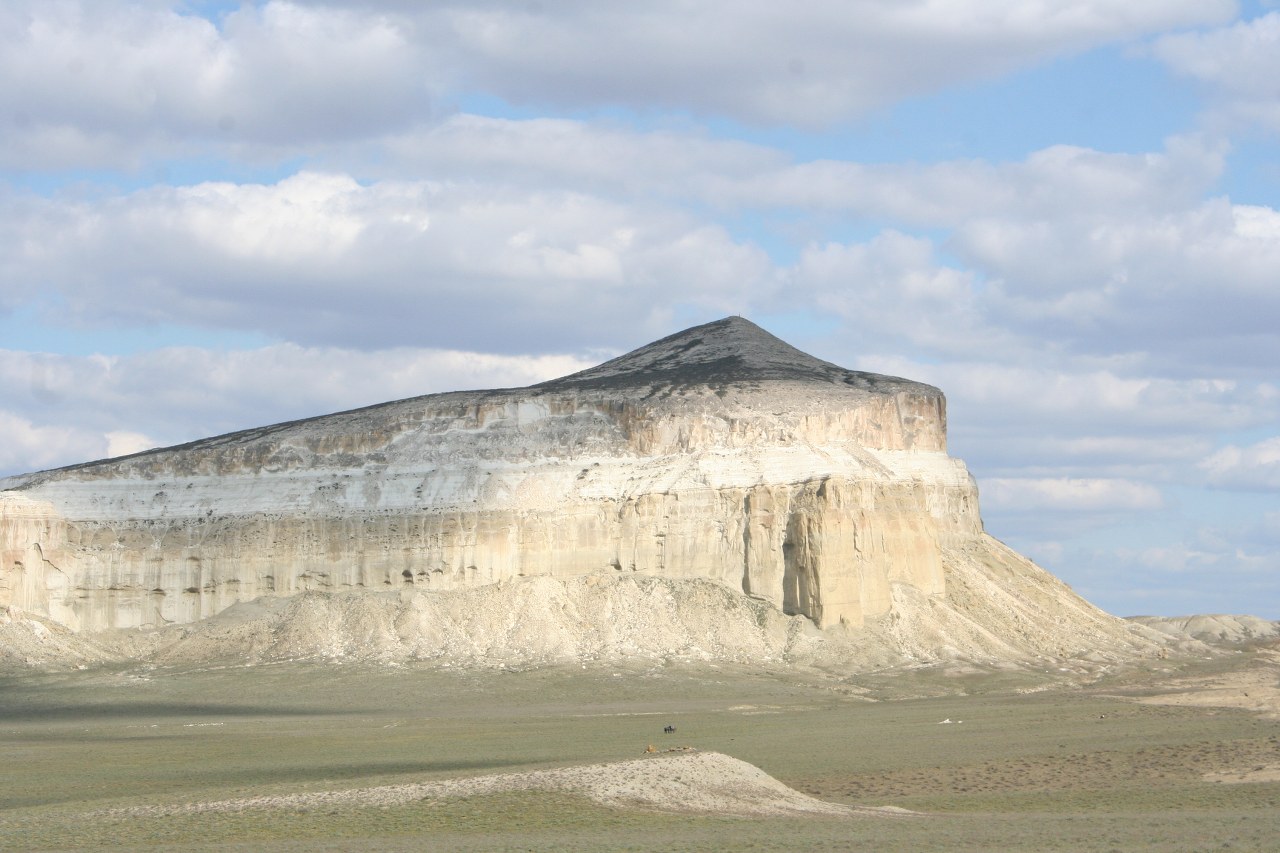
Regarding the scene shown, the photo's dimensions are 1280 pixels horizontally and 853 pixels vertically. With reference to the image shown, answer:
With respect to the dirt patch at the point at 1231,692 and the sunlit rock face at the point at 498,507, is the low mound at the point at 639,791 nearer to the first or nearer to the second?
the dirt patch at the point at 1231,692

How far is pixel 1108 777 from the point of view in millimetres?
33000

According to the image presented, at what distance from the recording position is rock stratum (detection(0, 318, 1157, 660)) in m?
69.1

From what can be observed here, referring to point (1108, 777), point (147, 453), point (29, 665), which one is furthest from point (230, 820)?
point (147, 453)

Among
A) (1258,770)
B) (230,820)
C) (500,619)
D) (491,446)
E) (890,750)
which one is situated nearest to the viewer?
(230,820)

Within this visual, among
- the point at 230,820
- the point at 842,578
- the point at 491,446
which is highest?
the point at 491,446

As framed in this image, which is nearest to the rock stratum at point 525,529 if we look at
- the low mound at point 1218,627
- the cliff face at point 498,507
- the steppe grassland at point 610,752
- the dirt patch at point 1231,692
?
the cliff face at point 498,507

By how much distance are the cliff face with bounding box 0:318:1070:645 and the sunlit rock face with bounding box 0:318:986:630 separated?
0.29 feet

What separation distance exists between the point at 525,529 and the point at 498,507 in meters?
1.51

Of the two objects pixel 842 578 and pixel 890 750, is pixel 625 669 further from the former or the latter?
pixel 890 750

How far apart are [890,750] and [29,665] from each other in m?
40.2

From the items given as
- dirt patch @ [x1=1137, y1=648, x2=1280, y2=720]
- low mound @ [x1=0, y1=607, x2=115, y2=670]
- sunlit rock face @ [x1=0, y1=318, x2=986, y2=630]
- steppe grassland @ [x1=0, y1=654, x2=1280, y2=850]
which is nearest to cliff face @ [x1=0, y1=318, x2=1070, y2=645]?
sunlit rock face @ [x1=0, y1=318, x2=986, y2=630]

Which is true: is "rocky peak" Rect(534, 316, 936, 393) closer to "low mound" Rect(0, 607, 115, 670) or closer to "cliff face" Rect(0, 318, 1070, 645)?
"cliff face" Rect(0, 318, 1070, 645)

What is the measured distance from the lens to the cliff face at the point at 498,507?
70312mm

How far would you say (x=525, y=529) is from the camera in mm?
70938
